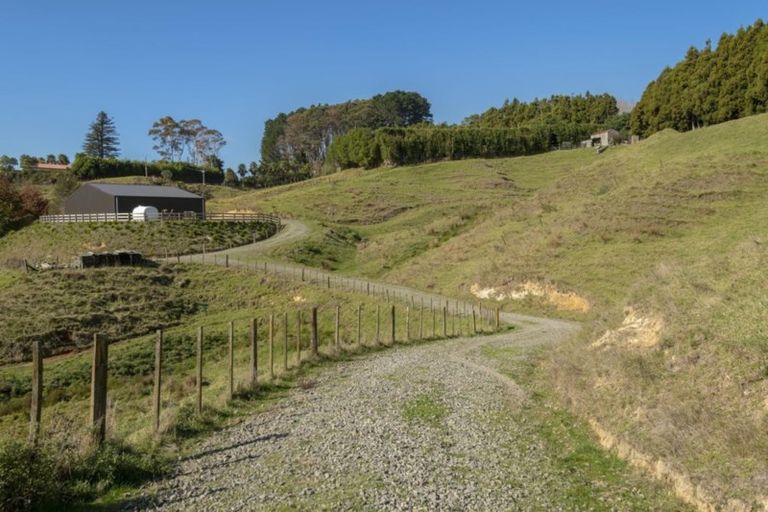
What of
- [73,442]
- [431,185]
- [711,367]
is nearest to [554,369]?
[711,367]

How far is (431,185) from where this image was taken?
346ft

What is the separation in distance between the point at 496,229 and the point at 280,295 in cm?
2406

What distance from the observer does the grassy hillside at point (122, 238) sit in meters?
60.3

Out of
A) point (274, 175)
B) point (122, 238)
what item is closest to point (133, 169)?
point (274, 175)

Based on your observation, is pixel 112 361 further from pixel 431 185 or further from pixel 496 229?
pixel 431 185

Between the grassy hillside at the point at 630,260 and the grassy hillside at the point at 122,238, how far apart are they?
32.2 feet

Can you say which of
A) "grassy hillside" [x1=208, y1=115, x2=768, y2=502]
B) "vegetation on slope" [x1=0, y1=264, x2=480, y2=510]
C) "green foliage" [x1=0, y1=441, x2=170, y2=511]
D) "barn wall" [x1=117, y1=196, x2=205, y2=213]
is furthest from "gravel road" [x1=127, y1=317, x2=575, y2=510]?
"barn wall" [x1=117, y1=196, x2=205, y2=213]

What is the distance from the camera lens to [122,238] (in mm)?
62406

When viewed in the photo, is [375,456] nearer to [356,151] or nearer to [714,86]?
[714,86]

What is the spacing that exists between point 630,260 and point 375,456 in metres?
31.6

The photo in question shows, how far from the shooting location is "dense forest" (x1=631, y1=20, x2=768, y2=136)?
8238cm

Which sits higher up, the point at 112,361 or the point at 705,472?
the point at 705,472

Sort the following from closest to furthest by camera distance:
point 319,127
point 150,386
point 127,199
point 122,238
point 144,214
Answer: point 150,386, point 122,238, point 144,214, point 127,199, point 319,127

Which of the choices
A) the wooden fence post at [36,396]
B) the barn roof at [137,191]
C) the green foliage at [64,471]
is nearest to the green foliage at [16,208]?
the barn roof at [137,191]
